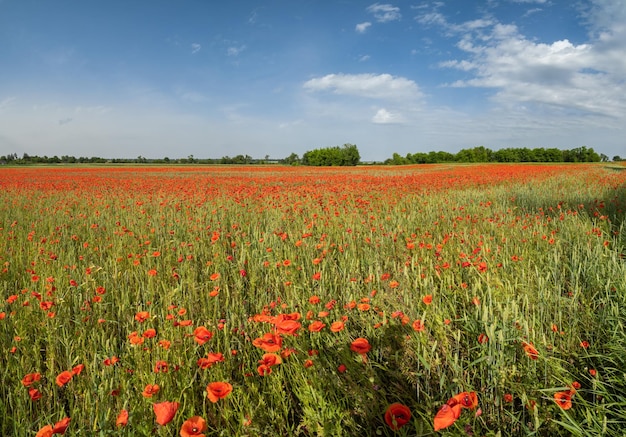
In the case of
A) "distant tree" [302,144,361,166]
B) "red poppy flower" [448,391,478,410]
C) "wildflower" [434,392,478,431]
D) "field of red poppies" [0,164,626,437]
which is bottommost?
"field of red poppies" [0,164,626,437]

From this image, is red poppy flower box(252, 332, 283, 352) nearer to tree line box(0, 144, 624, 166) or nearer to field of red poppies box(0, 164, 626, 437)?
field of red poppies box(0, 164, 626, 437)

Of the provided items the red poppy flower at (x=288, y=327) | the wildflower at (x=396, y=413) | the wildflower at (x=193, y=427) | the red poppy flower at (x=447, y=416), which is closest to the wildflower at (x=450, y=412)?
the red poppy flower at (x=447, y=416)

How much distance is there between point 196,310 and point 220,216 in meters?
4.18

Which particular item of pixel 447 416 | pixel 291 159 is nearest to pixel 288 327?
pixel 447 416

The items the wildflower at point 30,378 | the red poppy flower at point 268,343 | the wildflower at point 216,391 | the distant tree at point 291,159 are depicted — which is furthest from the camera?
the distant tree at point 291,159

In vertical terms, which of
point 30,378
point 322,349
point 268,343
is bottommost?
point 322,349

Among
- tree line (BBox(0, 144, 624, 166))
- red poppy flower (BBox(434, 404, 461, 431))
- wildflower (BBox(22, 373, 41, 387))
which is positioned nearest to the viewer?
red poppy flower (BBox(434, 404, 461, 431))

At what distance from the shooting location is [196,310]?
3.00 meters

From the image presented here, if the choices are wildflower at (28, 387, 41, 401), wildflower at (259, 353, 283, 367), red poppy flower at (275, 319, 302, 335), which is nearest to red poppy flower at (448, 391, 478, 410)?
red poppy flower at (275, 319, 302, 335)

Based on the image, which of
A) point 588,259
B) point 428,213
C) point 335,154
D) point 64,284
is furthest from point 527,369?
point 335,154

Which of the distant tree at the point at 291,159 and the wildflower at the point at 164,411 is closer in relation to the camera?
the wildflower at the point at 164,411

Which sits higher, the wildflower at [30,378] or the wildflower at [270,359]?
the wildflower at [270,359]

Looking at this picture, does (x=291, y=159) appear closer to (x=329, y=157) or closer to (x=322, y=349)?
(x=329, y=157)

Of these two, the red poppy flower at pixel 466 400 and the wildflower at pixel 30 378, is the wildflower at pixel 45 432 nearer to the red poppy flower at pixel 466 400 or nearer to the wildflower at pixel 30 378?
the wildflower at pixel 30 378
